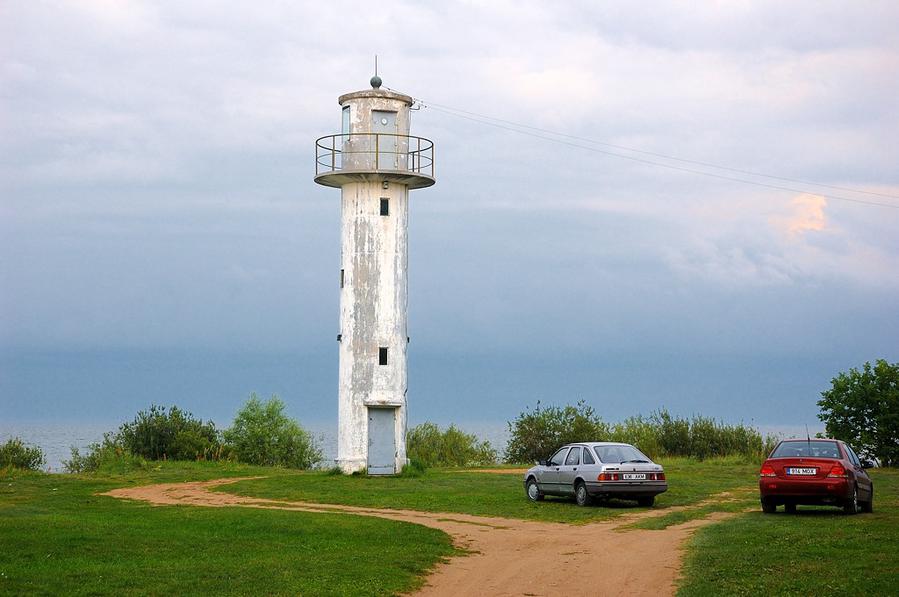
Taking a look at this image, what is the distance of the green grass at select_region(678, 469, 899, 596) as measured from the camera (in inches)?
540

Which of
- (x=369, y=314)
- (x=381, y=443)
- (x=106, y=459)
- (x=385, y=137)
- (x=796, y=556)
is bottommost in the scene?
(x=796, y=556)

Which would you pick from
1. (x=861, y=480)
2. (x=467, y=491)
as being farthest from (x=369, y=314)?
(x=861, y=480)

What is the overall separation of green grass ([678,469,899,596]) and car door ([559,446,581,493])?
16.6ft

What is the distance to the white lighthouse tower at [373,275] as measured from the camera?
35531 millimetres

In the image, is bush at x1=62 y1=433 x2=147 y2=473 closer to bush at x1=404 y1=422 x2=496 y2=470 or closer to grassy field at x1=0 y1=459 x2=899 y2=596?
grassy field at x1=0 y1=459 x2=899 y2=596

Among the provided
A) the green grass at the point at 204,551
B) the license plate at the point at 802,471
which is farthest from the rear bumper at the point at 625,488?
the green grass at the point at 204,551

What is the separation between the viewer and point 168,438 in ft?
144

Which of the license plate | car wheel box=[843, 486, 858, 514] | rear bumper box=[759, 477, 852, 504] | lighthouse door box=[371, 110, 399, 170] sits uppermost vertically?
lighthouse door box=[371, 110, 399, 170]

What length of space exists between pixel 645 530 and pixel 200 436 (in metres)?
27.3

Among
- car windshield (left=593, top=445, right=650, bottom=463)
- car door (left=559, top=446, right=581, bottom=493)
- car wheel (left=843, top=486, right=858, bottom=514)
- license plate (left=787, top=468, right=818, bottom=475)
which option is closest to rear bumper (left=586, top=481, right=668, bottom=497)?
car windshield (left=593, top=445, right=650, bottom=463)

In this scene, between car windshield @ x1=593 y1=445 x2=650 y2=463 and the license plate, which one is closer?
the license plate

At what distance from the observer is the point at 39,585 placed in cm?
1328

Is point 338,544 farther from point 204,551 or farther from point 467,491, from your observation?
point 467,491

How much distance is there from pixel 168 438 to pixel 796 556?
32.5 metres
